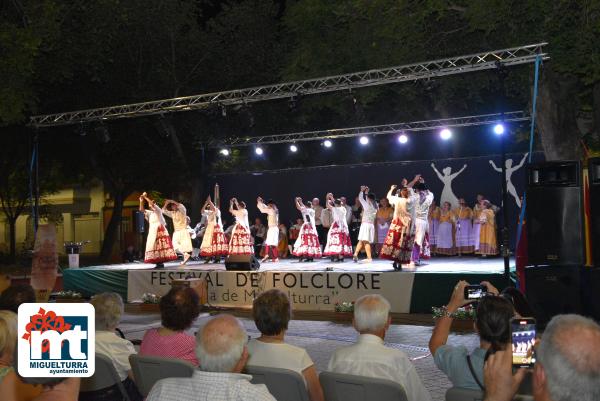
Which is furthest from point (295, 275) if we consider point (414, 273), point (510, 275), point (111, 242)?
point (111, 242)

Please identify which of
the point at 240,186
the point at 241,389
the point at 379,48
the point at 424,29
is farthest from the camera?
the point at 240,186

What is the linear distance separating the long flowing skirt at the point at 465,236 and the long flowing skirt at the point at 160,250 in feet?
20.5

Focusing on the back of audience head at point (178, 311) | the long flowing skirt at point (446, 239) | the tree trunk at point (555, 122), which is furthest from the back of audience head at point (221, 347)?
the long flowing skirt at point (446, 239)

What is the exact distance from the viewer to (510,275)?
9.27 meters

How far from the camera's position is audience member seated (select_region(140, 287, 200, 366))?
3.65 meters

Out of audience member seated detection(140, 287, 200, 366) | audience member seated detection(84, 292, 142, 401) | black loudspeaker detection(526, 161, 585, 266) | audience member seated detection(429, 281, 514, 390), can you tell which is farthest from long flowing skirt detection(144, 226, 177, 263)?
audience member seated detection(429, 281, 514, 390)

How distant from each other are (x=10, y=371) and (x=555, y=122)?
34.6 ft

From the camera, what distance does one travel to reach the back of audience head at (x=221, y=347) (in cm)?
234

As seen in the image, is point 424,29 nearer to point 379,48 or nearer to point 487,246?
point 379,48

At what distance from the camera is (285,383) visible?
2.97 metres

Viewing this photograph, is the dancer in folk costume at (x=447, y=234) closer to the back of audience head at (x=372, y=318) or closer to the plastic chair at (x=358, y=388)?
the back of audience head at (x=372, y=318)

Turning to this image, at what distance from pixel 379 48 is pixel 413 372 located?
11.7m

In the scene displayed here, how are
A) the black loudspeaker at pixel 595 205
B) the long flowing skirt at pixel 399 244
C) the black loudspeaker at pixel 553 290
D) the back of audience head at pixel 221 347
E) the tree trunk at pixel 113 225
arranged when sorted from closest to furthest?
the back of audience head at pixel 221 347, the black loudspeaker at pixel 595 205, the black loudspeaker at pixel 553 290, the long flowing skirt at pixel 399 244, the tree trunk at pixel 113 225

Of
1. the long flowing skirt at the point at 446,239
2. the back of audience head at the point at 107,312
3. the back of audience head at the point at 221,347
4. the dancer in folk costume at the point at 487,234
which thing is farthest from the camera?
the long flowing skirt at the point at 446,239
